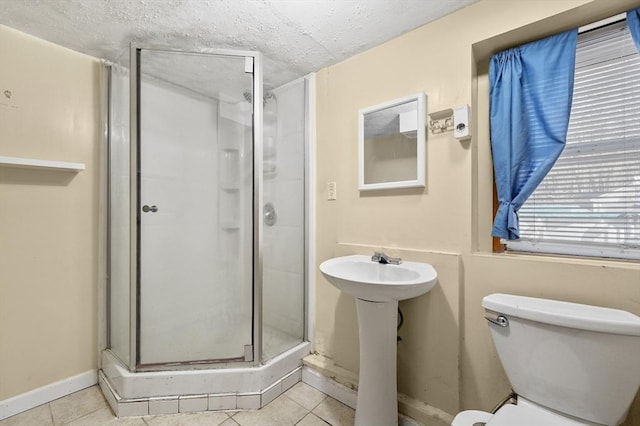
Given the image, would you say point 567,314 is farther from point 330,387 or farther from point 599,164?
point 330,387

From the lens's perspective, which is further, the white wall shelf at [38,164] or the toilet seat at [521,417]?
the white wall shelf at [38,164]

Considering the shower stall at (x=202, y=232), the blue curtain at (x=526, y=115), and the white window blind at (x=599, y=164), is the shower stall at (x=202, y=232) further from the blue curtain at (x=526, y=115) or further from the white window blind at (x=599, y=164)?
the white window blind at (x=599, y=164)

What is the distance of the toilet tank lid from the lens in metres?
0.84

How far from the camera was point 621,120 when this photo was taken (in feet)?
3.72

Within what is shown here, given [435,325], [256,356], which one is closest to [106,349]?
[256,356]

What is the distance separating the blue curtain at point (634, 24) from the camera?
1.06 meters

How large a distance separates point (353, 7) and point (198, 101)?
122cm

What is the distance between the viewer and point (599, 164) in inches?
46.0

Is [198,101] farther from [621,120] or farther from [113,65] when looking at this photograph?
[621,120]

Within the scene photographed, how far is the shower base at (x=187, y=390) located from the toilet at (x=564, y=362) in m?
1.03

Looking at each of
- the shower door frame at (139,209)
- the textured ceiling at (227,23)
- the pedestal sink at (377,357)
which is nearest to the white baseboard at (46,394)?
the shower door frame at (139,209)

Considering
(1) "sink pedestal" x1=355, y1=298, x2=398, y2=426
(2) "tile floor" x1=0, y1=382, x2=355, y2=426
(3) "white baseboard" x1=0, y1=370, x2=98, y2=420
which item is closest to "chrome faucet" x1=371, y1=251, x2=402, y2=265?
(1) "sink pedestal" x1=355, y1=298, x2=398, y2=426

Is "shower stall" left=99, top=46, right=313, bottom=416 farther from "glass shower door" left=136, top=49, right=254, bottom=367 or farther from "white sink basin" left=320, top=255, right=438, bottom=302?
"white sink basin" left=320, top=255, right=438, bottom=302

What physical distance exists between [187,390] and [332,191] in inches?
55.5
